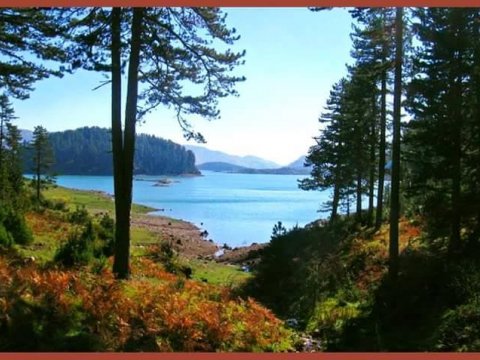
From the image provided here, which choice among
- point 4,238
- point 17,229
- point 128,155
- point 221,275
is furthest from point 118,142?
point 221,275

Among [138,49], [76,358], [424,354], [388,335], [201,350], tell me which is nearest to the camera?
[76,358]

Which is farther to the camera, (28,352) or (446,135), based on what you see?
(446,135)

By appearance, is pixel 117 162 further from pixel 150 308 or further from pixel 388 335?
pixel 388 335

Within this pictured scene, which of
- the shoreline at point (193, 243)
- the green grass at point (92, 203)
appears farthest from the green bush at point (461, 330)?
the green grass at point (92, 203)

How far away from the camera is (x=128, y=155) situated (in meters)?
13.1

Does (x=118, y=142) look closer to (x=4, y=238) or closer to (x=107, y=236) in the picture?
(x=4, y=238)

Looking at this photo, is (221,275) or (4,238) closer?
(4,238)

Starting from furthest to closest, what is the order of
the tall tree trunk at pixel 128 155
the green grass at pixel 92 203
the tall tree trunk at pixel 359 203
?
1. the green grass at pixel 92 203
2. the tall tree trunk at pixel 359 203
3. the tall tree trunk at pixel 128 155

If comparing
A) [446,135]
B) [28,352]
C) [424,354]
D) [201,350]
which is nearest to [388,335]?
[424,354]

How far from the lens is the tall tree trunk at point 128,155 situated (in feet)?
42.7

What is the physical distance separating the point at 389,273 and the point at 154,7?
1174cm

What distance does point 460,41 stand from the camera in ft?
53.4

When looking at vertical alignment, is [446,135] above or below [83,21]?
below

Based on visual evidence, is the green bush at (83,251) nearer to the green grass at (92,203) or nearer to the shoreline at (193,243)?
the shoreline at (193,243)
